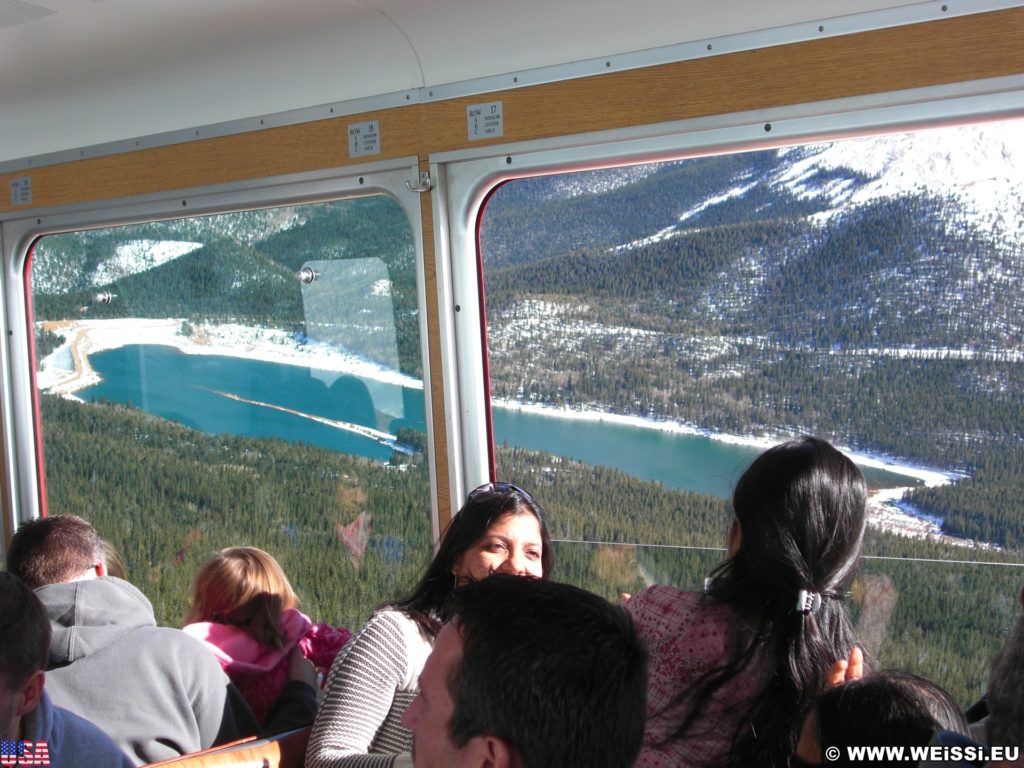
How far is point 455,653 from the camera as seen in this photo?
140 centimetres

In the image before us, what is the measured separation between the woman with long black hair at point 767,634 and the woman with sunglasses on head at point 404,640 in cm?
41

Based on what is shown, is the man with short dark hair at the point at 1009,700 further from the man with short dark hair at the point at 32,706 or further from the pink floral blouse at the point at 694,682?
the man with short dark hair at the point at 32,706

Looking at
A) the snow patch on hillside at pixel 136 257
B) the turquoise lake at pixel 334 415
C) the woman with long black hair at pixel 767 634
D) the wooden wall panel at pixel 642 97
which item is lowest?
the woman with long black hair at pixel 767 634

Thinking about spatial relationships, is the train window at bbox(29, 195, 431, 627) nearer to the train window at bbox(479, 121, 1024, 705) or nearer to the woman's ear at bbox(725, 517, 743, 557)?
the train window at bbox(479, 121, 1024, 705)

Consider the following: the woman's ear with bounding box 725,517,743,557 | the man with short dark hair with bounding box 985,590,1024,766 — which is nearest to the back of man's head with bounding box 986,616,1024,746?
the man with short dark hair with bounding box 985,590,1024,766

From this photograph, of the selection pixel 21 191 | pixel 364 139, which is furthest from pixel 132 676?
pixel 21 191

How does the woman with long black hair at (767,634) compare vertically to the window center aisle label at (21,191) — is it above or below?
below

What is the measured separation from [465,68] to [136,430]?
213 centimetres

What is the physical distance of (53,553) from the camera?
3.10 meters

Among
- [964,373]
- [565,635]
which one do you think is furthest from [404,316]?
[565,635]

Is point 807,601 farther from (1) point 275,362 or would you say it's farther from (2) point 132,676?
(1) point 275,362

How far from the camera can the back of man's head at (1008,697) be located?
146 centimetres

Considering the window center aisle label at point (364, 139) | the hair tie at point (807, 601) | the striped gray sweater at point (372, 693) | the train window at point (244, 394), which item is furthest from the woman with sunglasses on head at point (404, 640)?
the window center aisle label at point (364, 139)

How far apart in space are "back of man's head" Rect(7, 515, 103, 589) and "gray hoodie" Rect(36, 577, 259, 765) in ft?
0.75
